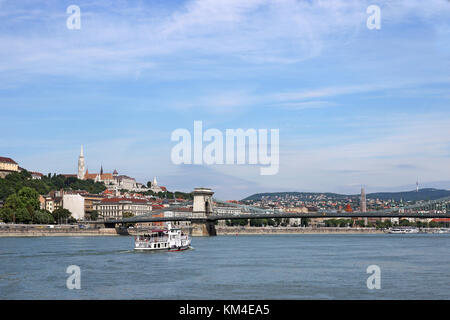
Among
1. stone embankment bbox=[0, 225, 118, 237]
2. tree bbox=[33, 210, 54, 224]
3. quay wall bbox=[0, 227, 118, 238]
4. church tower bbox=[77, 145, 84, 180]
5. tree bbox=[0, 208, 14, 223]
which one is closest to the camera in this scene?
quay wall bbox=[0, 227, 118, 238]

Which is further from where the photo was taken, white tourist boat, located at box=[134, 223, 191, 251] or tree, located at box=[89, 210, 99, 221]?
tree, located at box=[89, 210, 99, 221]

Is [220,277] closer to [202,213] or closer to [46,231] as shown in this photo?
[46,231]

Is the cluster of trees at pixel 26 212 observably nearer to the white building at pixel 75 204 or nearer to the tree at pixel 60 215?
the tree at pixel 60 215

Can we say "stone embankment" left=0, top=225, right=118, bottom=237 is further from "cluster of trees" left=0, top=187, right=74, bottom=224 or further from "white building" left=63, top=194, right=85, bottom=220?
"white building" left=63, top=194, right=85, bottom=220

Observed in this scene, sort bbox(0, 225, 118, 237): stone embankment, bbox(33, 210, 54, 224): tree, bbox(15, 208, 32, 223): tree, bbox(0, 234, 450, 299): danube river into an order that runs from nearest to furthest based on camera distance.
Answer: bbox(0, 234, 450, 299): danube river, bbox(0, 225, 118, 237): stone embankment, bbox(15, 208, 32, 223): tree, bbox(33, 210, 54, 224): tree

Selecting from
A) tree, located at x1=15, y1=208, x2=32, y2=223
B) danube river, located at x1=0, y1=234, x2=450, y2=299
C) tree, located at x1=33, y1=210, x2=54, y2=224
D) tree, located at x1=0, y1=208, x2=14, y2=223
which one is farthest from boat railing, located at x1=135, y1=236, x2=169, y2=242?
tree, located at x1=33, y1=210, x2=54, y2=224

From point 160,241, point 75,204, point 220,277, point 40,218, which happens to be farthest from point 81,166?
point 220,277

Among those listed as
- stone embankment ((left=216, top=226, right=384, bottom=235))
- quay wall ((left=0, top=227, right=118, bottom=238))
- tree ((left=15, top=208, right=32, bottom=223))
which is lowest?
stone embankment ((left=216, top=226, right=384, bottom=235))
